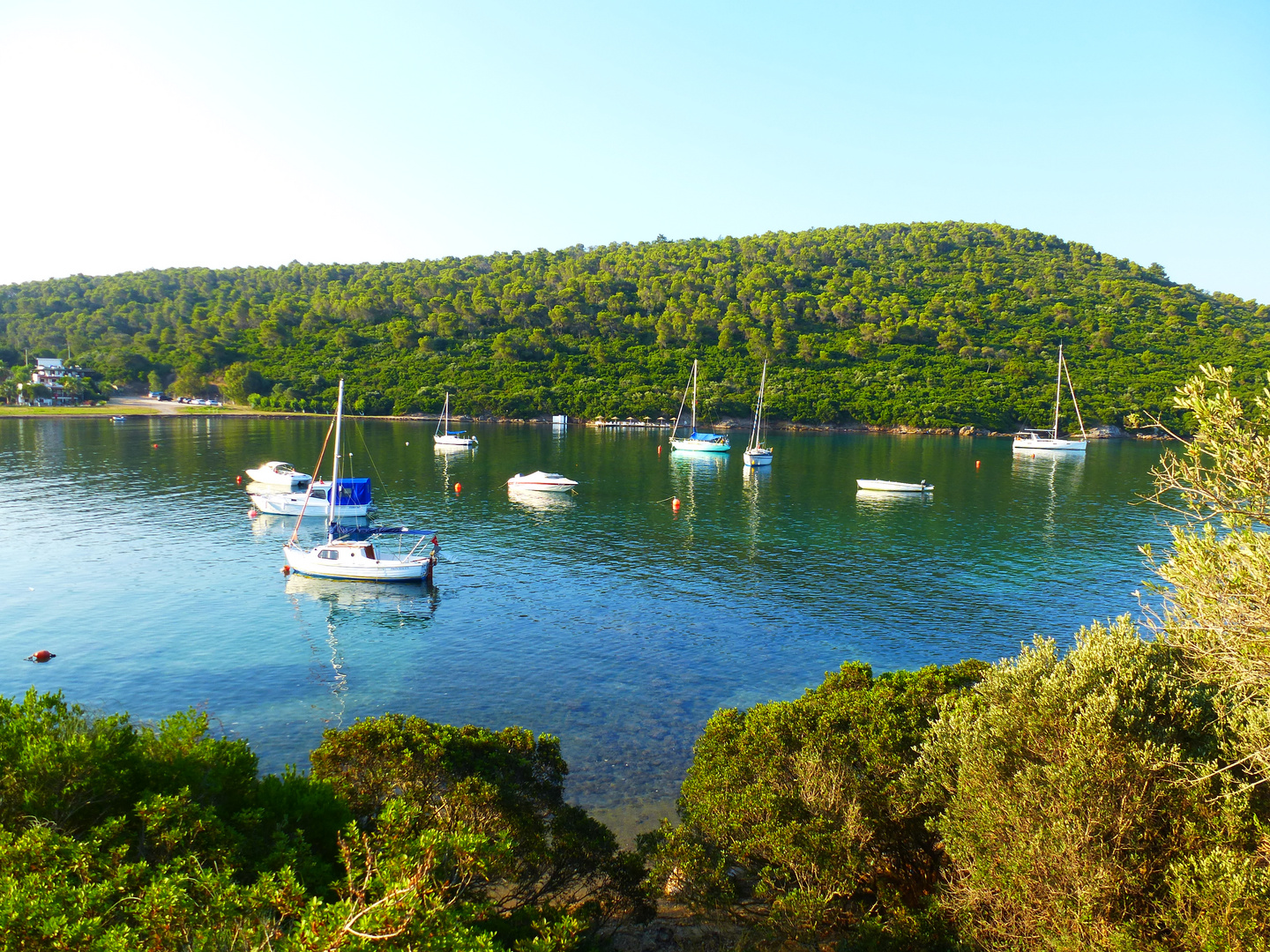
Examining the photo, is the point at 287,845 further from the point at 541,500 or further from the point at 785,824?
the point at 541,500

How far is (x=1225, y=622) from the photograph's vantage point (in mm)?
10055

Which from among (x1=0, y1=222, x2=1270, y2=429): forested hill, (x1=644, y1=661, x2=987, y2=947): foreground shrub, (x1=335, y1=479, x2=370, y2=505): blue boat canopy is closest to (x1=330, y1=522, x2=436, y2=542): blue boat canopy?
(x1=335, y1=479, x2=370, y2=505): blue boat canopy

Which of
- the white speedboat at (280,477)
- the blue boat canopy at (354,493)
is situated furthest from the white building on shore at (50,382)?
the blue boat canopy at (354,493)

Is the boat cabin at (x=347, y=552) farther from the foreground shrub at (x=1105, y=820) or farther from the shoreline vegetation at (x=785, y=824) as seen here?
the foreground shrub at (x=1105, y=820)

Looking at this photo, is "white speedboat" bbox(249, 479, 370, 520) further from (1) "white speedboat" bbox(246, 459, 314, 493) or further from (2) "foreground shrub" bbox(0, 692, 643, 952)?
(2) "foreground shrub" bbox(0, 692, 643, 952)

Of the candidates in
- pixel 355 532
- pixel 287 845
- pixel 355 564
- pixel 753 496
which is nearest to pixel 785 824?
pixel 287 845

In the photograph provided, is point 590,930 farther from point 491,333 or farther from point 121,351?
point 121,351

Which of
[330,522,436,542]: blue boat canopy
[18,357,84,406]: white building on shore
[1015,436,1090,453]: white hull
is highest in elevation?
[18,357,84,406]: white building on shore

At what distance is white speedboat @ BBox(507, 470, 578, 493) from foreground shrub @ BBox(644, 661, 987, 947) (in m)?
49.2

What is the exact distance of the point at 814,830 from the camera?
466 inches

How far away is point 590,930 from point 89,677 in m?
A: 22.6

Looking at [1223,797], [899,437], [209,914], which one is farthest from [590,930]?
[899,437]

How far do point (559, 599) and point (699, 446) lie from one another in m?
65.1

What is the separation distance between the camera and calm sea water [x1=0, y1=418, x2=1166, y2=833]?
23.4 meters
